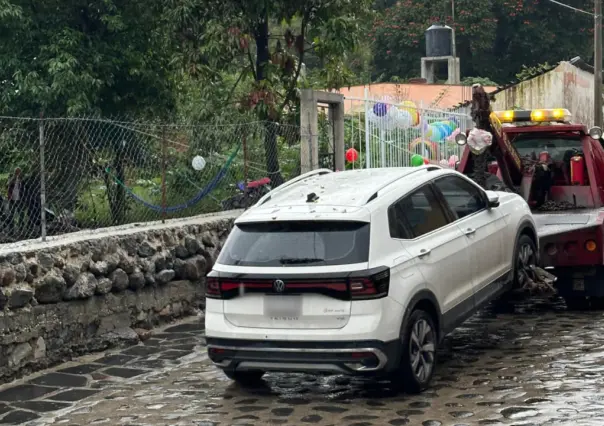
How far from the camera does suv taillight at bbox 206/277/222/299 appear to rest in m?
7.29

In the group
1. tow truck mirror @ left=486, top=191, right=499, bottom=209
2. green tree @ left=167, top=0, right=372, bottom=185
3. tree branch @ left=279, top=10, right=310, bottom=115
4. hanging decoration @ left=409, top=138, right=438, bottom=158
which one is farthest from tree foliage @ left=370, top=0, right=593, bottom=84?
tow truck mirror @ left=486, top=191, right=499, bottom=209

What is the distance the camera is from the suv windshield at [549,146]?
38.1 feet

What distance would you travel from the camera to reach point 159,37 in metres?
15.6

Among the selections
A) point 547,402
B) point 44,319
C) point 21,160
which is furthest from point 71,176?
point 547,402

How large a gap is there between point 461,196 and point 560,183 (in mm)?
3321

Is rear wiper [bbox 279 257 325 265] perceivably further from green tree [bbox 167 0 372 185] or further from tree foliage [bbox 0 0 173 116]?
tree foliage [bbox 0 0 173 116]

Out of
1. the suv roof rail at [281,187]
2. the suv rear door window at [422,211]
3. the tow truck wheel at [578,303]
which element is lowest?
the tow truck wheel at [578,303]

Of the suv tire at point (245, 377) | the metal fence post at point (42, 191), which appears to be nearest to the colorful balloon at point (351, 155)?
the metal fence post at point (42, 191)

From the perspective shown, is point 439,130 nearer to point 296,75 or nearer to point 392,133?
point 392,133

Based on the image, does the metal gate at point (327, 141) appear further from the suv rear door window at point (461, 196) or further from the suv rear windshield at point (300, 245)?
the suv rear windshield at point (300, 245)

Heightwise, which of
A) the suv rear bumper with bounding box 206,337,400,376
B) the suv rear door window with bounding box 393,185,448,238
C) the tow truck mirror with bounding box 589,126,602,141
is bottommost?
the suv rear bumper with bounding box 206,337,400,376

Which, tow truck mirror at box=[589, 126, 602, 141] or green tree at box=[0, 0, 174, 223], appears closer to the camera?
tow truck mirror at box=[589, 126, 602, 141]

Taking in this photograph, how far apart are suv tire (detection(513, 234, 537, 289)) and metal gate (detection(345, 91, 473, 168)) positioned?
5.68 meters

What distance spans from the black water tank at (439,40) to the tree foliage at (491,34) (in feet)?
19.8
